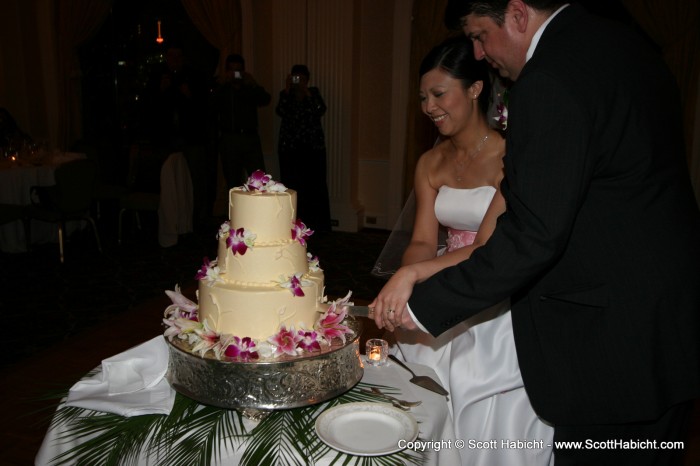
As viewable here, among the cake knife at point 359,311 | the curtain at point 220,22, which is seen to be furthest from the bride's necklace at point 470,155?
the curtain at point 220,22

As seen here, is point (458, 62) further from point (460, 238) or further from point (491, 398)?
point (491, 398)

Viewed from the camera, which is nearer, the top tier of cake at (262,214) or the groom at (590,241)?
the groom at (590,241)

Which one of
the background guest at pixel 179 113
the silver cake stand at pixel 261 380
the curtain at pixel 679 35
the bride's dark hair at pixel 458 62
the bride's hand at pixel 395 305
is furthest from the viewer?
the background guest at pixel 179 113

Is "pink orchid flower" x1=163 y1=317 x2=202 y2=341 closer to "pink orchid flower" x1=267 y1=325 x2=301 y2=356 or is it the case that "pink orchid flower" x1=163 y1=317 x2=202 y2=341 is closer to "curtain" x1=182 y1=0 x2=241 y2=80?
"pink orchid flower" x1=267 y1=325 x2=301 y2=356

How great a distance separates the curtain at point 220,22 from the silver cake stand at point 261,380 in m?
7.76

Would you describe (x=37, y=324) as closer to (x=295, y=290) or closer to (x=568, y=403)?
(x=295, y=290)

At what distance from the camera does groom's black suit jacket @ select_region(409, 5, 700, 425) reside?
1.48 meters

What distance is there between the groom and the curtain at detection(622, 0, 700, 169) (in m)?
5.95

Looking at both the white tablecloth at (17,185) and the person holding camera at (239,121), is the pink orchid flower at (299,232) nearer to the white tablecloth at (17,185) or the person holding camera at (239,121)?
the white tablecloth at (17,185)

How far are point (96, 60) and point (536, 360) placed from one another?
32.8ft

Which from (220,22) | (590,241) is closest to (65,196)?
(220,22)

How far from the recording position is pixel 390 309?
1.91 metres

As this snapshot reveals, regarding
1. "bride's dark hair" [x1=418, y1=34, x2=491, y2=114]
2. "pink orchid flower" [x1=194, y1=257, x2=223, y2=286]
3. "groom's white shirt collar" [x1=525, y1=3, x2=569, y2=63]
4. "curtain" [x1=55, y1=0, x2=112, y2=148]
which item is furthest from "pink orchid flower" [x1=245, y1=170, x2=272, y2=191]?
"curtain" [x1=55, y1=0, x2=112, y2=148]

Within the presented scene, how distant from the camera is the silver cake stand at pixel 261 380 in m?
1.62
